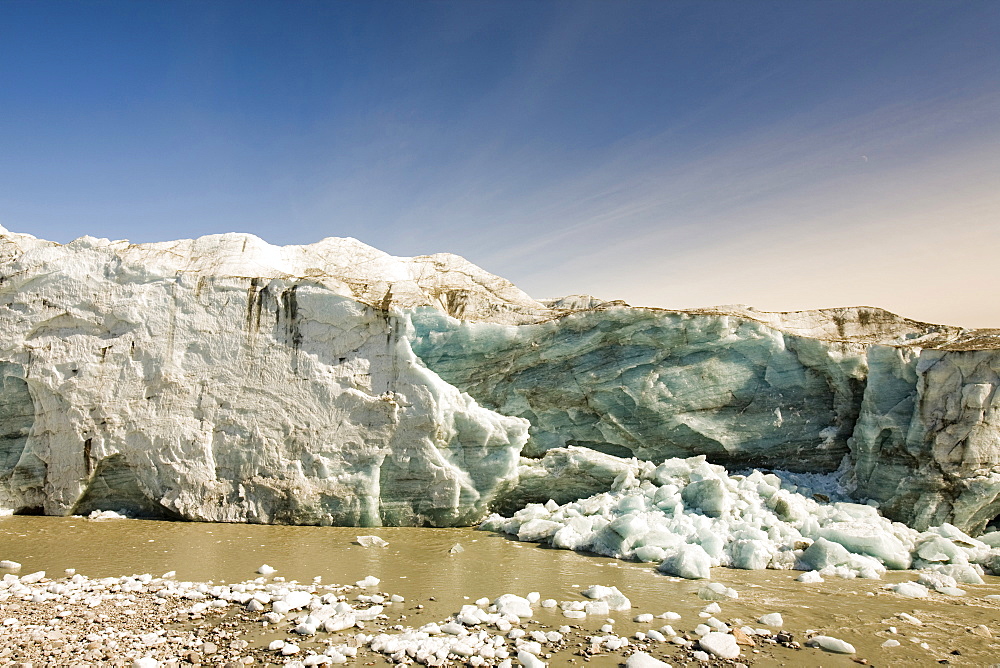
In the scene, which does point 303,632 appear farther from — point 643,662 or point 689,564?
point 689,564

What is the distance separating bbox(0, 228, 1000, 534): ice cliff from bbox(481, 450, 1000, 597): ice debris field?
2.44ft

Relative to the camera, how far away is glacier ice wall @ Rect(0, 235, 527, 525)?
10359 mm

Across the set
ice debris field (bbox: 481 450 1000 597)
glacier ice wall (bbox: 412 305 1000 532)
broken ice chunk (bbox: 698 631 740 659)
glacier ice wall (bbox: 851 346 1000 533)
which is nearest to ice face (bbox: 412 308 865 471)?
glacier ice wall (bbox: 412 305 1000 532)

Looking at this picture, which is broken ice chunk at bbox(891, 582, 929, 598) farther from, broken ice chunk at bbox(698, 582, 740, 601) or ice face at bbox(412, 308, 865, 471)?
ice face at bbox(412, 308, 865, 471)

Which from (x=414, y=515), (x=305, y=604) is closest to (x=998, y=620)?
(x=305, y=604)

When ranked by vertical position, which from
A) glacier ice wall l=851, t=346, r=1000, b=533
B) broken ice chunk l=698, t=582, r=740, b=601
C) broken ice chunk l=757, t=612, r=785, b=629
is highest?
glacier ice wall l=851, t=346, r=1000, b=533

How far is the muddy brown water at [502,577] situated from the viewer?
5.75m

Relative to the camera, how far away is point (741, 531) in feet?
28.6

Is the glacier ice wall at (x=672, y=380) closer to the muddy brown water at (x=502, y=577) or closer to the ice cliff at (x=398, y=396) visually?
the ice cliff at (x=398, y=396)

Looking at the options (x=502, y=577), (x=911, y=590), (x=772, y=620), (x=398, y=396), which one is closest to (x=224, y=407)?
(x=398, y=396)

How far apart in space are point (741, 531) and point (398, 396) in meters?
5.84

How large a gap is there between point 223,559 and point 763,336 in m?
9.67

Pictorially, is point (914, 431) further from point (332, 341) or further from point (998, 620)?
point (332, 341)

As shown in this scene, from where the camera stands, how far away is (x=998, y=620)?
632cm
